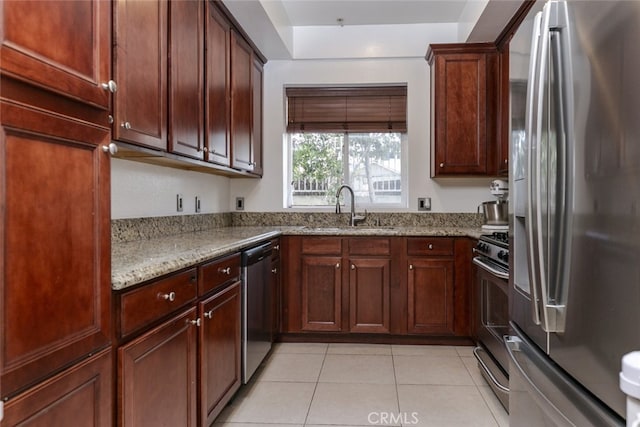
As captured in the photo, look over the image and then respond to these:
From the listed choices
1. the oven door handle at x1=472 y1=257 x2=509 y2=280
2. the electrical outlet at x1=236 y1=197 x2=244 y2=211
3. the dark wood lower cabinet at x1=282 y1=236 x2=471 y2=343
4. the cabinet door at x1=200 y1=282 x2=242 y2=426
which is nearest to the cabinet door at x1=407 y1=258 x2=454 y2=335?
the dark wood lower cabinet at x1=282 y1=236 x2=471 y2=343

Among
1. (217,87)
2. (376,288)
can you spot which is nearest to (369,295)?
(376,288)

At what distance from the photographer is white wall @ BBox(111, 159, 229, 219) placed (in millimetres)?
2145

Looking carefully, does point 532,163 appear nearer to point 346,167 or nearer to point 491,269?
point 491,269

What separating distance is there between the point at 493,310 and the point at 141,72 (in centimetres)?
220

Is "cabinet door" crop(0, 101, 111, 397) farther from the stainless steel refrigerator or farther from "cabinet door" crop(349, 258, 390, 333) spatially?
"cabinet door" crop(349, 258, 390, 333)

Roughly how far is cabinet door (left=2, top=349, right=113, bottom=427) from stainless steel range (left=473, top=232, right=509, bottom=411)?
1743 millimetres

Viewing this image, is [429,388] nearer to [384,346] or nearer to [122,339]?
[384,346]

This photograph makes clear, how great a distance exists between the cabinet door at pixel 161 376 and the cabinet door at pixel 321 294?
5.27 feet

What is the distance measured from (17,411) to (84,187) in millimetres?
489

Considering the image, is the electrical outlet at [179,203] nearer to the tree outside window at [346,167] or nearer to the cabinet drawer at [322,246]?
the cabinet drawer at [322,246]

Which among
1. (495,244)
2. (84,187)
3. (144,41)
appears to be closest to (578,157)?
(84,187)

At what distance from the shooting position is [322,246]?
3.22 metres

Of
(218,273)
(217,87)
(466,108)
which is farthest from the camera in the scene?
(466,108)

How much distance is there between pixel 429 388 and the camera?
2.47 m
